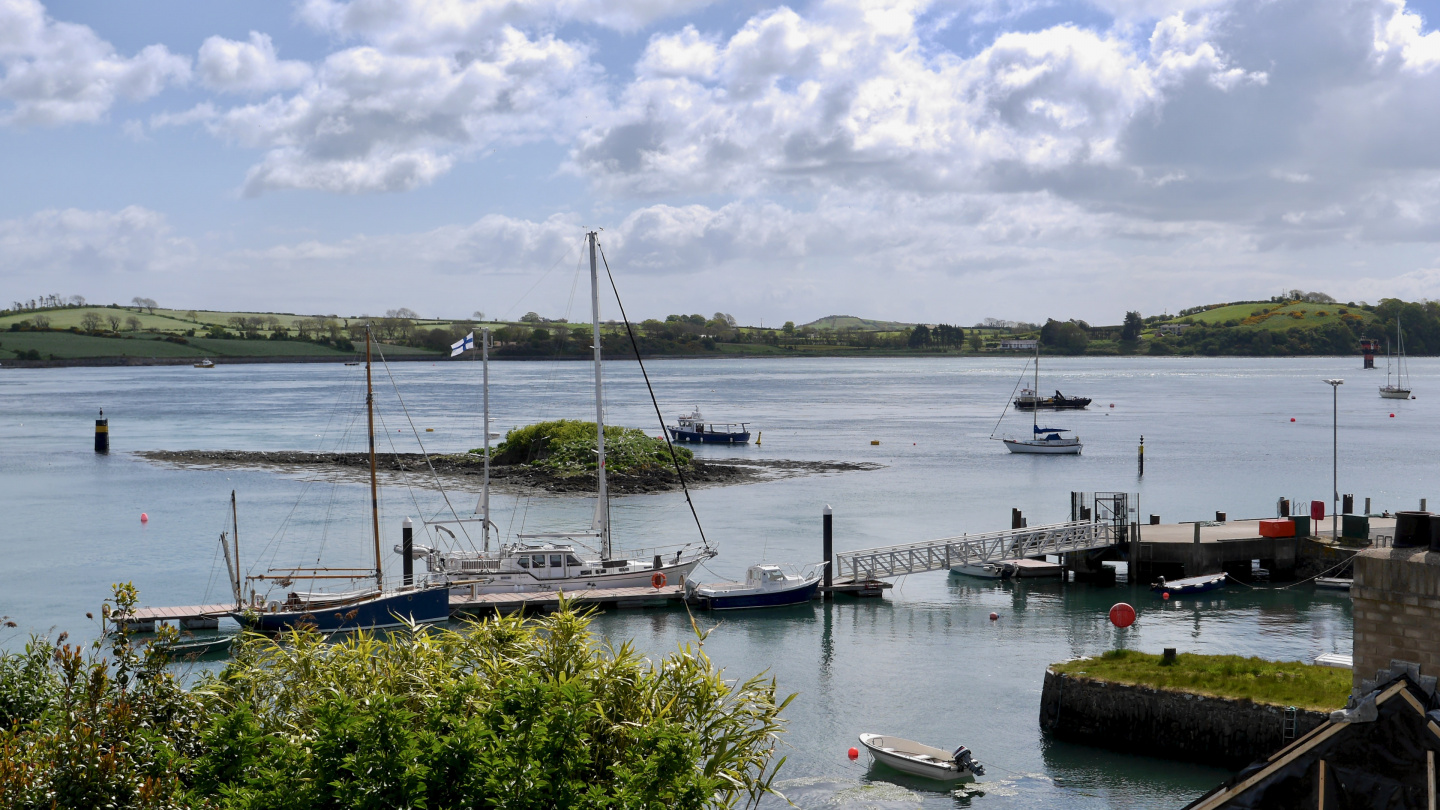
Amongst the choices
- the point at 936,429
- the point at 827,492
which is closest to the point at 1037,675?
the point at 827,492

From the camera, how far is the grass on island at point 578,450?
79.2 m

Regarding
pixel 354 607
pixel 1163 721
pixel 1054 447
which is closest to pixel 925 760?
pixel 1163 721

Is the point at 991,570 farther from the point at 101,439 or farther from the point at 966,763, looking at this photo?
the point at 101,439

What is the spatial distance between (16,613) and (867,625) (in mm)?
30175

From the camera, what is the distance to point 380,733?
38.4 feet

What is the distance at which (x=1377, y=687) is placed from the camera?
10883 millimetres

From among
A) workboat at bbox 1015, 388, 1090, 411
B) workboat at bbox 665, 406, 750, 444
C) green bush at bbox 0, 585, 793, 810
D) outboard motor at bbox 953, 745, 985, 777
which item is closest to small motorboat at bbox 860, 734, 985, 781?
outboard motor at bbox 953, 745, 985, 777

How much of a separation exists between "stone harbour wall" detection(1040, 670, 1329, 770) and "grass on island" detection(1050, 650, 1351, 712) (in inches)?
10.9

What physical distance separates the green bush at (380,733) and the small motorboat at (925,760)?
10.8 metres

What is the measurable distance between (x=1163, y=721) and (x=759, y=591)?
17731 mm

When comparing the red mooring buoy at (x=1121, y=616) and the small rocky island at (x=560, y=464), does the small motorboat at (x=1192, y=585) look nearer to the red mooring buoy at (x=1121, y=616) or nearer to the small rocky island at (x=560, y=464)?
the red mooring buoy at (x=1121, y=616)

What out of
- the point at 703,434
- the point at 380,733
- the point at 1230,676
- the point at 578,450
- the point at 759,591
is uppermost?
the point at 380,733

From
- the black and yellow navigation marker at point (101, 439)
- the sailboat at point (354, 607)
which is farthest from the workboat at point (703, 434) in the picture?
the sailboat at point (354, 607)

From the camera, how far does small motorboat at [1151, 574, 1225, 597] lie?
43250mm
